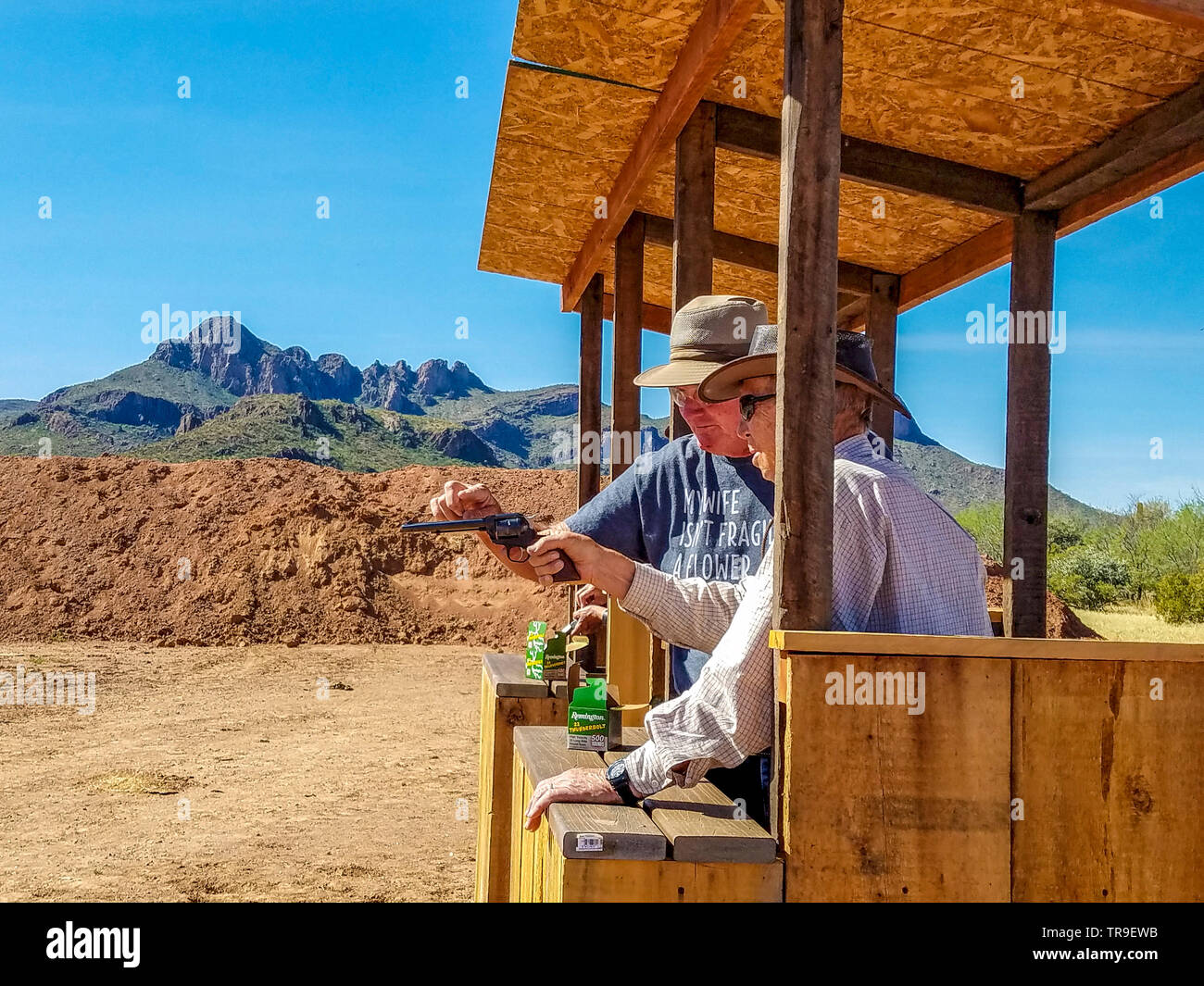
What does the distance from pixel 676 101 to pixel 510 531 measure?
1.86m

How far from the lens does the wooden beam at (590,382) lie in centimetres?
676

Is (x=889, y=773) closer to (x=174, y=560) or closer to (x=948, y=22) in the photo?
(x=948, y=22)

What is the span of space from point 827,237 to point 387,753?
7240 mm

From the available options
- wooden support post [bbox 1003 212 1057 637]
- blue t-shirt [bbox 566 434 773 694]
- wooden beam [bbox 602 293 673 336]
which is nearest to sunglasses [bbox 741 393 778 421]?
blue t-shirt [bbox 566 434 773 694]

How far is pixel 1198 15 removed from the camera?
91.5 inches

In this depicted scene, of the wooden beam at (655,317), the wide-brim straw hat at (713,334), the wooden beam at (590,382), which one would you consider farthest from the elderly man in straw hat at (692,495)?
the wooden beam at (655,317)

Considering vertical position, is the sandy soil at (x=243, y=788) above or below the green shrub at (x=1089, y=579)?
below

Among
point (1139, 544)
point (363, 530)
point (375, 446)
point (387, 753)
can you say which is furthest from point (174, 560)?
point (375, 446)

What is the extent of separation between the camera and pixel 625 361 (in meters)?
5.43

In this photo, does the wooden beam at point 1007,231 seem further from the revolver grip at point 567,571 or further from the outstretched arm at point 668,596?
the revolver grip at point 567,571

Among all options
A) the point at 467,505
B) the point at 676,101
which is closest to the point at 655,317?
the point at 676,101

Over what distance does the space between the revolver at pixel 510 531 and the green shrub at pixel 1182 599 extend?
20.7 metres

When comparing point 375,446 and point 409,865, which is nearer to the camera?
point 409,865

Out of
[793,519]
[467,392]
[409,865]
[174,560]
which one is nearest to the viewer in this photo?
[793,519]
